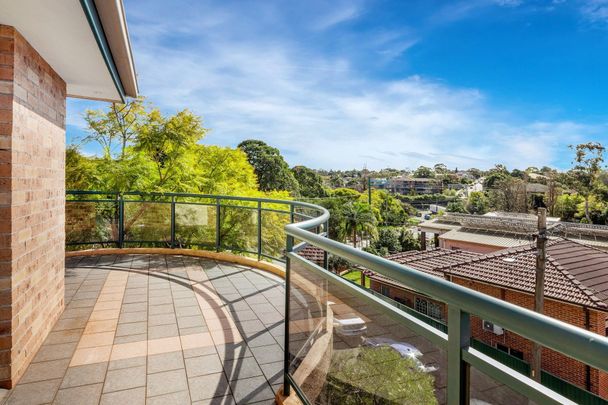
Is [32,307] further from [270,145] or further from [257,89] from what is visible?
[257,89]

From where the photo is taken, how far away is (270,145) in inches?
1527

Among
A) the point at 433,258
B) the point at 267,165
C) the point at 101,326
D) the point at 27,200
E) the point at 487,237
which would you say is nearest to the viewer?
A: the point at 27,200

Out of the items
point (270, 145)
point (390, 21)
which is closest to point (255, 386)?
point (270, 145)

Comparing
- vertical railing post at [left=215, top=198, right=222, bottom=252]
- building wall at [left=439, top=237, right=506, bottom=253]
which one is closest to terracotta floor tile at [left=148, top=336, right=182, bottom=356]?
vertical railing post at [left=215, top=198, right=222, bottom=252]

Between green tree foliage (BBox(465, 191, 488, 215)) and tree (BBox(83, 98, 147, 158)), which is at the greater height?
tree (BBox(83, 98, 147, 158))

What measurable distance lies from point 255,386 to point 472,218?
134 ft

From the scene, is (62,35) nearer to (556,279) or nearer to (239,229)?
(239,229)

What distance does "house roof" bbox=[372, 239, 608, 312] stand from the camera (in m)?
13.7

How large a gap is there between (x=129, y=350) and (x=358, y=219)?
1437 inches

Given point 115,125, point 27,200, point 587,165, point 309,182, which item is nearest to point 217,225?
point 27,200

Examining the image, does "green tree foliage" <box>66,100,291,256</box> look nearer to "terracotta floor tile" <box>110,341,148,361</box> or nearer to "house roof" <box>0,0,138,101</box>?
"terracotta floor tile" <box>110,341,148,361</box>

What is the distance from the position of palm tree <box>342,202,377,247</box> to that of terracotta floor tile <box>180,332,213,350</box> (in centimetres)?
3543

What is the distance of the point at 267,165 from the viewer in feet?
122

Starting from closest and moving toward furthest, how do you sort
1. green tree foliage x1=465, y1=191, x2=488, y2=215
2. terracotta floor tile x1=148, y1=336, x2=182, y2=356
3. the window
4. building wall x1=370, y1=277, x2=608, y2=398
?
1. building wall x1=370, y1=277, x2=608, y2=398
2. the window
3. terracotta floor tile x1=148, y1=336, x2=182, y2=356
4. green tree foliage x1=465, y1=191, x2=488, y2=215
